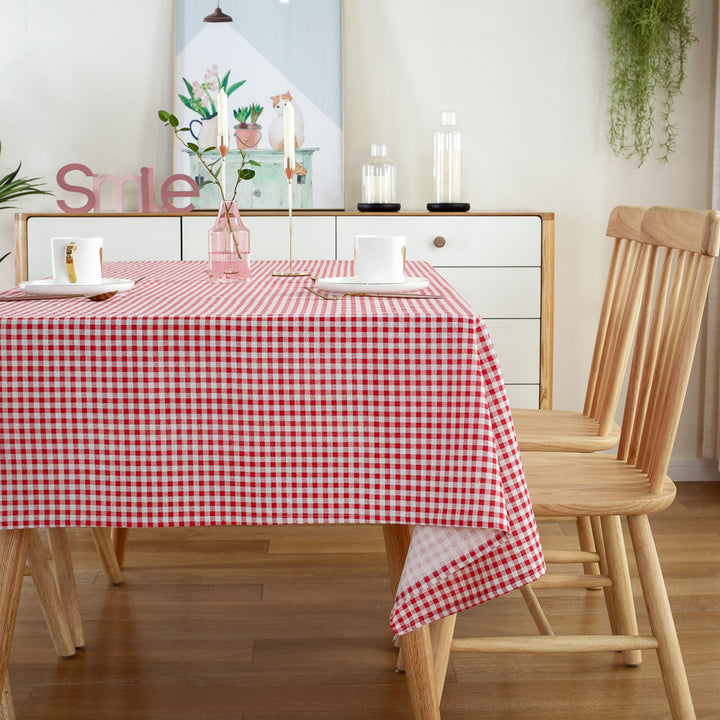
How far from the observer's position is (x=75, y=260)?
147 centimetres

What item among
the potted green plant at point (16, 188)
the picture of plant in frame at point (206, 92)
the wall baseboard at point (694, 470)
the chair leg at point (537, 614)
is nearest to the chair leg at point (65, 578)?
the chair leg at point (537, 614)

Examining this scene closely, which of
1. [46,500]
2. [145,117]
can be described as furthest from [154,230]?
[46,500]

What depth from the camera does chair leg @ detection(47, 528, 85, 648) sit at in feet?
6.02

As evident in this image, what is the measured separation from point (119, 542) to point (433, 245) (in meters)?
1.27

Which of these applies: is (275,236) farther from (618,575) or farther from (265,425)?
(265,425)

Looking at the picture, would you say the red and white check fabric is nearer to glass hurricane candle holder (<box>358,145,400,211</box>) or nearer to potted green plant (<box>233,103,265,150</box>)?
glass hurricane candle holder (<box>358,145,400,211</box>)

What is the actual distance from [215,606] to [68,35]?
2.04 metres

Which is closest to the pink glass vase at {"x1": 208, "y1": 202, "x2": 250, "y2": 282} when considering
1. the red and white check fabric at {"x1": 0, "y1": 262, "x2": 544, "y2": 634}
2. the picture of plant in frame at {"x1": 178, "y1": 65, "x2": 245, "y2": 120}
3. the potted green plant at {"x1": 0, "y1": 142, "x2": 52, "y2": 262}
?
the red and white check fabric at {"x1": 0, "y1": 262, "x2": 544, "y2": 634}

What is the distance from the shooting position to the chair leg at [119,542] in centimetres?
231

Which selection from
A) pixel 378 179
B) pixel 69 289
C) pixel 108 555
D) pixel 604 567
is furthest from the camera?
pixel 378 179

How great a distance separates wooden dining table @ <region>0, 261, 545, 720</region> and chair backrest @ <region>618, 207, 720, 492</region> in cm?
40

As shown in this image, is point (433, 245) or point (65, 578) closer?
point (65, 578)

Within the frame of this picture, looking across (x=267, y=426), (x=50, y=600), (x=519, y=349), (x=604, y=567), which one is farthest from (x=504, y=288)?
(x=267, y=426)

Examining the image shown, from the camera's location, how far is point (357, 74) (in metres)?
3.14
